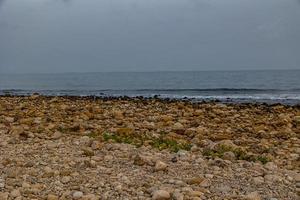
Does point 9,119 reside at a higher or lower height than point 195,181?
higher

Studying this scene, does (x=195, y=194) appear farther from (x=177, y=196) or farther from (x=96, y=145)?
(x=96, y=145)

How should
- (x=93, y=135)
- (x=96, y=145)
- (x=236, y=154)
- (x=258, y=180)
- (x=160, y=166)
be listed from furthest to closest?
(x=93, y=135), (x=96, y=145), (x=236, y=154), (x=160, y=166), (x=258, y=180)

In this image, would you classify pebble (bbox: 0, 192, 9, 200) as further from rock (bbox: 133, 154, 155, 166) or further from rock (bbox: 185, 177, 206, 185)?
rock (bbox: 185, 177, 206, 185)

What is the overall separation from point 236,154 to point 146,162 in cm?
230

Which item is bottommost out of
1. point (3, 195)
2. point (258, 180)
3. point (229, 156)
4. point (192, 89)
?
point (192, 89)

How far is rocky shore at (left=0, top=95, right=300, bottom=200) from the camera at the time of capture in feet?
23.6

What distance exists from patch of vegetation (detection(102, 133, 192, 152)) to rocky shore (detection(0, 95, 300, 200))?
2 centimetres

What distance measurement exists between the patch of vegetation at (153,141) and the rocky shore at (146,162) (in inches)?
1.0

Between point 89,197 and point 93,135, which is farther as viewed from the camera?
point 93,135

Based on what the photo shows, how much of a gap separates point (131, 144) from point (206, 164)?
2388mm

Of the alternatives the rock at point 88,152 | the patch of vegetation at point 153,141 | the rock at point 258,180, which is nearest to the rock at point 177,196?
the rock at point 258,180

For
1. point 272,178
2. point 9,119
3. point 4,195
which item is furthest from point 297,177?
point 9,119

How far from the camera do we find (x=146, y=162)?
28.4 ft

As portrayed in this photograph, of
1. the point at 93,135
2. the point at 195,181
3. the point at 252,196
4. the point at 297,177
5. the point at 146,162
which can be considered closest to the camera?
the point at 252,196
